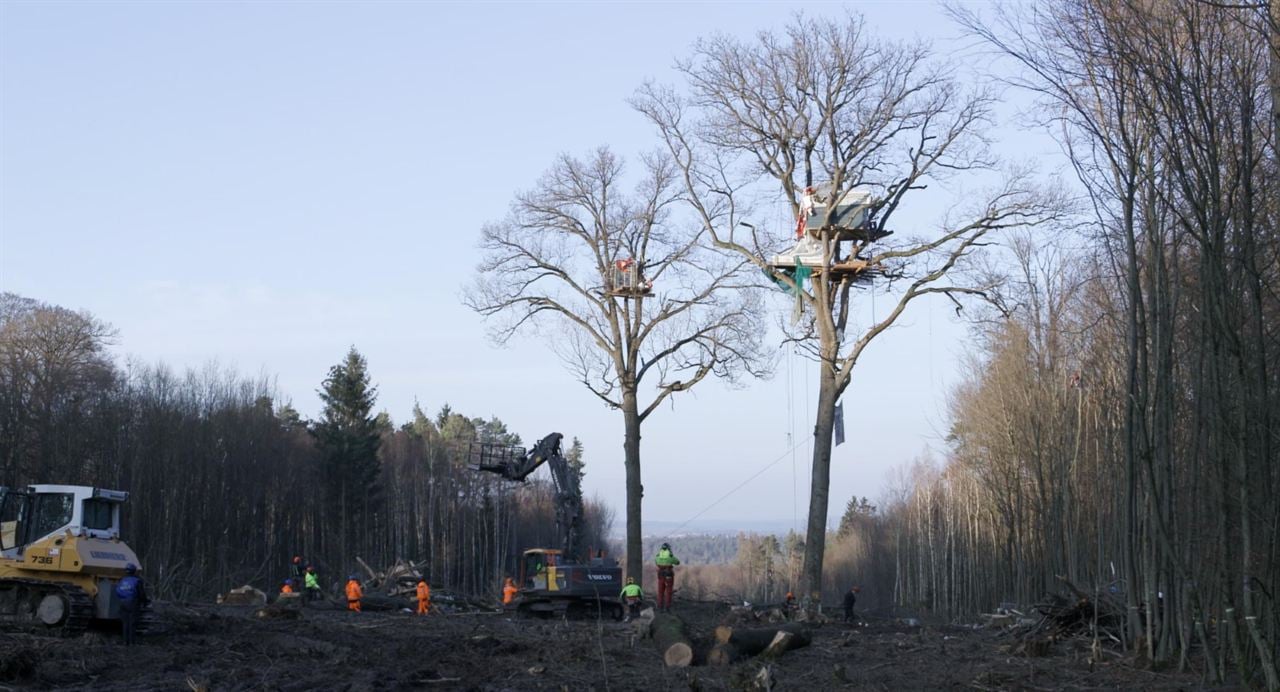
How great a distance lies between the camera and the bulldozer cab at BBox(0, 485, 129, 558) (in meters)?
19.9

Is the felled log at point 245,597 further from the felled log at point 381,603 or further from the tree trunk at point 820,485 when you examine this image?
the tree trunk at point 820,485

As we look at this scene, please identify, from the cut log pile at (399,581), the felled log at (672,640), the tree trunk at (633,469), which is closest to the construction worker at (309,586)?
the cut log pile at (399,581)

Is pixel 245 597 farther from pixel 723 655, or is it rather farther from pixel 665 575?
pixel 723 655

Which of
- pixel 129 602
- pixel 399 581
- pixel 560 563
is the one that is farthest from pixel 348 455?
pixel 129 602

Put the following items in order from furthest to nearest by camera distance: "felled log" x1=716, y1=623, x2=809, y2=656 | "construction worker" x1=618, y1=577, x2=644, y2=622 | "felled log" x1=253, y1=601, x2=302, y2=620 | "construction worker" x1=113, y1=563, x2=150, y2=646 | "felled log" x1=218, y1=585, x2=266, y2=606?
1. "felled log" x1=218, y1=585, x2=266, y2=606
2. "construction worker" x1=618, y1=577, x2=644, y2=622
3. "felled log" x1=253, y1=601, x2=302, y2=620
4. "construction worker" x1=113, y1=563, x2=150, y2=646
5. "felled log" x1=716, y1=623, x2=809, y2=656

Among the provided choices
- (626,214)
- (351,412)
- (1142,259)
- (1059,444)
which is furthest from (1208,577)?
(351,412)

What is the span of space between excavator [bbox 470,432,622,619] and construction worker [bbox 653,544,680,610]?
977 mm

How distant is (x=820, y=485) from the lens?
25.4 meters

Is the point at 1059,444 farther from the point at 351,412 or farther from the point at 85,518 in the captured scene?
the point at 351,412

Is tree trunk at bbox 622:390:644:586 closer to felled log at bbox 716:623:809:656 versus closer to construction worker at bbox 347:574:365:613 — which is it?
construction worker at bbox 347:574:365:613

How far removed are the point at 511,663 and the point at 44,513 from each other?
933 centimetres

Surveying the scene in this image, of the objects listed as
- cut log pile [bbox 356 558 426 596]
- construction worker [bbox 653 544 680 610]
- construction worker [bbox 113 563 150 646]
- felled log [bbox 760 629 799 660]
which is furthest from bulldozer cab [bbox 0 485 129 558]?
cut log pile [bbox 356 558 426 596]

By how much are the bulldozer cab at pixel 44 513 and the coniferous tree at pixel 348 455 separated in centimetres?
3421

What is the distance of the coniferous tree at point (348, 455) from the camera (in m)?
56.3
